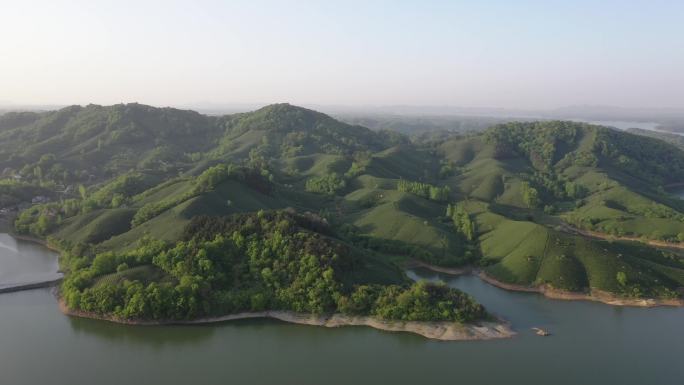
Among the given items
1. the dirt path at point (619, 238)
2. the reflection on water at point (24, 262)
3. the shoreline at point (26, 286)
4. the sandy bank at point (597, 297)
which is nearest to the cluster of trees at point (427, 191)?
the dirt path at point (619, 238)

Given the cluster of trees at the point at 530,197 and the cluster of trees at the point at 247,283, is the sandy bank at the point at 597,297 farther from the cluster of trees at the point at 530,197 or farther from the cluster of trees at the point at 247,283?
the cluster of trees at the point at 530,197

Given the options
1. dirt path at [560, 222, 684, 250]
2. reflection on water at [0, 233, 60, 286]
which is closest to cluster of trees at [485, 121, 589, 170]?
dirt path at [560, 222, 684, 250]

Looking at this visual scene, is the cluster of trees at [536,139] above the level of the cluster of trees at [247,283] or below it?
above

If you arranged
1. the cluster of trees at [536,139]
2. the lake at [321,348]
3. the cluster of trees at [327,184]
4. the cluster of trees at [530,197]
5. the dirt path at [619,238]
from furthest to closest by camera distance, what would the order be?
the cluster of trees at [536,139] < the cluster of trees at [327,184] < the cluster of trees at [530,197] < the dirt path at [619,238] < the lake at [321,348]

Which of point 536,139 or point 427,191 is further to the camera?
point 536,139

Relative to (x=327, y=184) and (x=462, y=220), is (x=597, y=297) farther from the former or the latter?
(x=327, y=184)

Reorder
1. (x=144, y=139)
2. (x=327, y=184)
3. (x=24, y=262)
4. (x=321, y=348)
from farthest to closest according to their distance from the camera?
(x=144, y=139)
(x=327, y=184)
(x=24, y=262)
(x=321, y=348)

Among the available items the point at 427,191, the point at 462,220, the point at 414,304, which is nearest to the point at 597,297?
the point at 414,304
